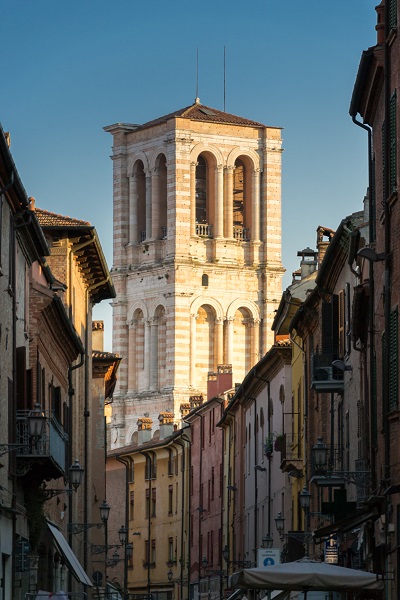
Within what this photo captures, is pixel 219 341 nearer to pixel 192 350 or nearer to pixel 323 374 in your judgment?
pixel 192 350

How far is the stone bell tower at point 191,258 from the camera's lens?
11775cm

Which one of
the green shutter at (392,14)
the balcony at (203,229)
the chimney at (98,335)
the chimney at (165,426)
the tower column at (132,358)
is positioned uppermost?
the balcony at (203,229)

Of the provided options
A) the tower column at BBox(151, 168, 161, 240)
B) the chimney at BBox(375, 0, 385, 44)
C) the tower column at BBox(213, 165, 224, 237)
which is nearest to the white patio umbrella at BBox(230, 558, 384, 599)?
the chimney at BBox(375, 0, 385, 44)

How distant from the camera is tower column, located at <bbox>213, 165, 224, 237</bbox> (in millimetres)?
119438

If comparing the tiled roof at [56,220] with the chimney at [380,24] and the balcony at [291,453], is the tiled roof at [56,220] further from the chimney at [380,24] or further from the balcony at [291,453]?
the chimney at [380,24]

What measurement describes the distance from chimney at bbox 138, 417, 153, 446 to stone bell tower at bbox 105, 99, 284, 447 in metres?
6.66

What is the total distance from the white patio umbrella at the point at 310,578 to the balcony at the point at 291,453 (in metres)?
23.3

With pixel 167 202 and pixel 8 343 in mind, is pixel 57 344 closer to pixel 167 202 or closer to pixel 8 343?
pixel 8 343

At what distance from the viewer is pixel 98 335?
67000 mm

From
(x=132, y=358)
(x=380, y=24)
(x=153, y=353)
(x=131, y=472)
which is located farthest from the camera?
(x=132, y=358)

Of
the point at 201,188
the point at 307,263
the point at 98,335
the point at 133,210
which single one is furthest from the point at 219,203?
the point at 307,263

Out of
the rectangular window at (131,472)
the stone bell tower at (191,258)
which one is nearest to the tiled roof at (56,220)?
the rectangular window at (131,472)

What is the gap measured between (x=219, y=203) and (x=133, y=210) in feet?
22.0

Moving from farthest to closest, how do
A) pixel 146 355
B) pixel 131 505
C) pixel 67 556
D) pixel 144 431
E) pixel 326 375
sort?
pixel 146 355
pixel 144 431
pixel 131 505
pixel 326 375
pixel 67 556
